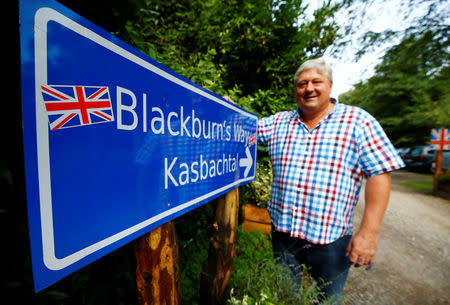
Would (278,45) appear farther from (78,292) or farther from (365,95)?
(365,95)

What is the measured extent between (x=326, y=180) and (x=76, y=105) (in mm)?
1506

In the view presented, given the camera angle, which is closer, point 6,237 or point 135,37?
point 6,237

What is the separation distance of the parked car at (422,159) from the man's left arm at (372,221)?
15.3m

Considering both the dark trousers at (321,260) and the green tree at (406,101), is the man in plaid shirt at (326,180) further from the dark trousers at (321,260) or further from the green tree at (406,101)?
the green tree at (406,101)

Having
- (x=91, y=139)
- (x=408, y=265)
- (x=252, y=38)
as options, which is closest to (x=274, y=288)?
(x=91, y=139)

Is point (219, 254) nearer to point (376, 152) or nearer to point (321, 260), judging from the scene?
point (321, 260)

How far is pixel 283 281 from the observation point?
1679 millimetres

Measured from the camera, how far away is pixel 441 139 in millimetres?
6824

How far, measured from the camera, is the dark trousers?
1515 millimetres

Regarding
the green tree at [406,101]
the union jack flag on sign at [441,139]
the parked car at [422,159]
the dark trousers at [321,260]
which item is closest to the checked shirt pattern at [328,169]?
the dark trousers at [321,260]

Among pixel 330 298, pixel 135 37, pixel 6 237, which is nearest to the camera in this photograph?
pixel 6 237

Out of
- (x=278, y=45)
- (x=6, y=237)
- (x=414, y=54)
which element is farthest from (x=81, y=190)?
(x=414, y=54)

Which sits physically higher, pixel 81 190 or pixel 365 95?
pixel 365 95

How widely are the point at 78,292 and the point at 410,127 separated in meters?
24.6
